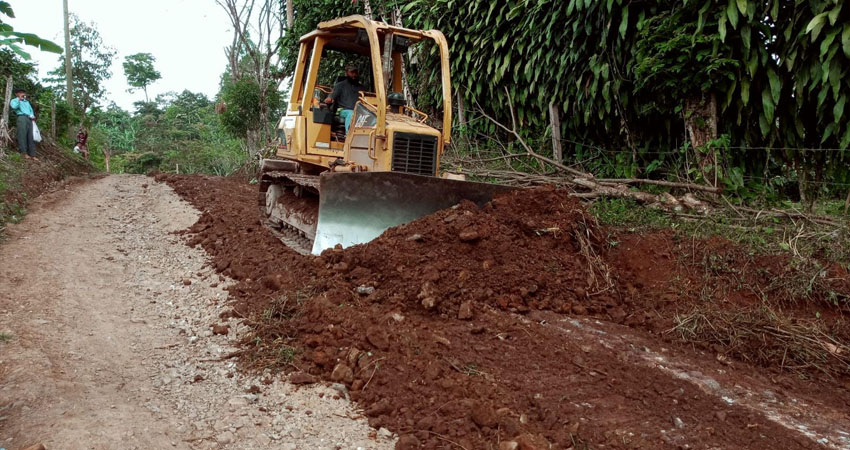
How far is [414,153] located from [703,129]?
347 centimetres

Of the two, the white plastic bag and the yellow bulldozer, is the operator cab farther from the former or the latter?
the white plastic bag

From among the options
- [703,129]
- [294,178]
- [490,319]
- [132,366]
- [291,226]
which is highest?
[703,129]

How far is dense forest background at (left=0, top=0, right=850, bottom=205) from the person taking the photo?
5898 mm

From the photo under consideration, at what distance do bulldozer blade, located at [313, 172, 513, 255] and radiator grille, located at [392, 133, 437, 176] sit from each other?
0.51 metres

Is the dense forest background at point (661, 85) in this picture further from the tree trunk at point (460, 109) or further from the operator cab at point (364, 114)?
the operator cab at point (364, 114)

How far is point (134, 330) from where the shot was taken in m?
4.20

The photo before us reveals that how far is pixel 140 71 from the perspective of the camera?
39.8 metres

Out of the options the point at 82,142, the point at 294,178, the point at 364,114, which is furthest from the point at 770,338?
the point at 82,142

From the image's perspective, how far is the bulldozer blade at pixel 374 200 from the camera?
200 inches

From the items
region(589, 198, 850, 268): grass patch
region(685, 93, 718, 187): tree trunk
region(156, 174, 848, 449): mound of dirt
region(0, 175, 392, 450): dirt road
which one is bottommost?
region(0, 175, 392, 450): dirt road

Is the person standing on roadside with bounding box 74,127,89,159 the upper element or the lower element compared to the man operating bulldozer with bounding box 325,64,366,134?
lower

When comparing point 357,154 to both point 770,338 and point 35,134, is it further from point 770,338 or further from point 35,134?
point 35,134

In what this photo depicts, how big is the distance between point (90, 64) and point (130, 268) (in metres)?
33.0

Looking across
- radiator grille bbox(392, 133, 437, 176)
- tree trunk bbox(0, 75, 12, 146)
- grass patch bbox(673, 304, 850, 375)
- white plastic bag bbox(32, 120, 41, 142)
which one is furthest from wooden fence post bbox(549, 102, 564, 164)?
white plastic bag bbox(32, 120, 41, 142)
